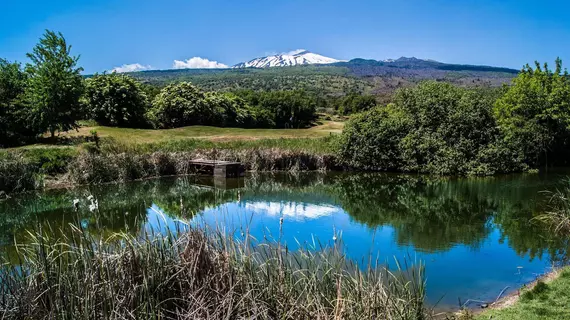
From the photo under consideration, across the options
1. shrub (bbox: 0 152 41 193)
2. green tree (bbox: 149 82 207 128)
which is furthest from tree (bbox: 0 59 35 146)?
green tree (bbox: 149 82 207 128)

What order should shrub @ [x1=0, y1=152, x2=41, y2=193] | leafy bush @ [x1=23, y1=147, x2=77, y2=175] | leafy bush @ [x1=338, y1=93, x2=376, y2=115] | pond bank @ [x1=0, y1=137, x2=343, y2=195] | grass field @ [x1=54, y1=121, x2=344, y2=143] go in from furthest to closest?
1. leafy bush @ [x1=338, y1=93, x2=376, y2=115]
2. grass field @ [x1=54, y1=121, x2=344, y2=143]
3. leafy bush @ [x1=23, y1=147, x2=77, y2=175]
4. pond bank @ [x1=0, y1=137, x2=343, y2=195]
5. shrub @ [x1=0, y1=152, x2=41, y2=193]

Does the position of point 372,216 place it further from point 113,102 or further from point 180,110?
point 180,110

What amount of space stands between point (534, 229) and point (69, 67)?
2732 cm

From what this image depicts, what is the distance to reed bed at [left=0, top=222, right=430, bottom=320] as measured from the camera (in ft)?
15.2

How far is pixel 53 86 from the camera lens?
26828mm

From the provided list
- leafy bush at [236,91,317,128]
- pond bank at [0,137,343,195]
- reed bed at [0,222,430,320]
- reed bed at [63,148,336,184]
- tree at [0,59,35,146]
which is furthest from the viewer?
leafy bush at [236,91,317,128]

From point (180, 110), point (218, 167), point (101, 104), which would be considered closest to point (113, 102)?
point (101, 104)

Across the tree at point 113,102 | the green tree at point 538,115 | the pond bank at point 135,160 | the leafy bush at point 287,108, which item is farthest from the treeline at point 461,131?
the leafy bush at point 287,108

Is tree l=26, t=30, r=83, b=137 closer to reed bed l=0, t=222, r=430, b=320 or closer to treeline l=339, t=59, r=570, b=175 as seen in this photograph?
treeline l=339, t=59, r=570, b=175

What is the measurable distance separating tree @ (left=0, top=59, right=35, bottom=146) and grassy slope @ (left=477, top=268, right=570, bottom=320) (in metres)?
27.0

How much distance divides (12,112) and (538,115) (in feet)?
107

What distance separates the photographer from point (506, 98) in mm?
30484

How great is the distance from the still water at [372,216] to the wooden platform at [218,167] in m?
0.88

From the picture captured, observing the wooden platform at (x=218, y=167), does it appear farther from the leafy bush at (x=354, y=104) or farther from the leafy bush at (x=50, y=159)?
the leafy bush at (x=354, y=104)
